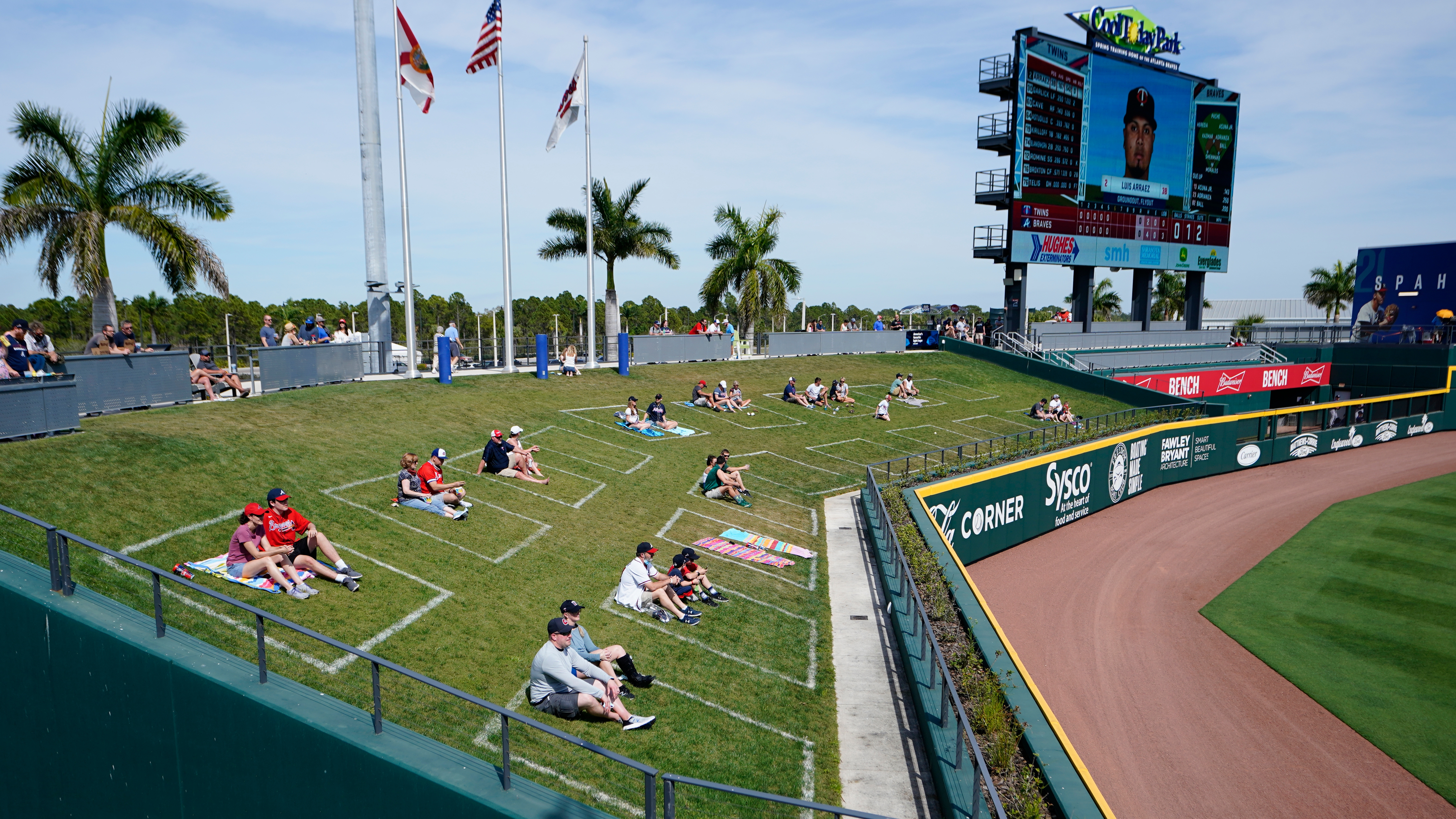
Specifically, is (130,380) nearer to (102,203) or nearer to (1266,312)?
(102,203)

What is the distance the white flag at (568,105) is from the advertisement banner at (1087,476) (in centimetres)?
1947

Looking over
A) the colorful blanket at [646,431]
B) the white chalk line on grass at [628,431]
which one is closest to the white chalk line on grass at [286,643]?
the white chalk line on grass at [628,431]

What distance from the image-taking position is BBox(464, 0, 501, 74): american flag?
27.6 m

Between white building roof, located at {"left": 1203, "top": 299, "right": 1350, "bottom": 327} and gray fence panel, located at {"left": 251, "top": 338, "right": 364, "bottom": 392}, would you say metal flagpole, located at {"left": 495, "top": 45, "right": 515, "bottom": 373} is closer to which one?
gray fence panel, located at {"left": 251, "top": 338, "right": 364, "bottom": 392}

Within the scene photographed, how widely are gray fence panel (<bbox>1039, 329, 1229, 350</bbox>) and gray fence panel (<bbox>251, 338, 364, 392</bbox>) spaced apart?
117ft

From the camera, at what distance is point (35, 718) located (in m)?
8.67

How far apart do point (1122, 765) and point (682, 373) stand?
24.3 metres

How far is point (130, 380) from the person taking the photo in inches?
689

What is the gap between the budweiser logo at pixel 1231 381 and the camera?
50938mm

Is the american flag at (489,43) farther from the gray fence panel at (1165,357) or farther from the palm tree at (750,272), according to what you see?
the gray fence panel at (1165,357)

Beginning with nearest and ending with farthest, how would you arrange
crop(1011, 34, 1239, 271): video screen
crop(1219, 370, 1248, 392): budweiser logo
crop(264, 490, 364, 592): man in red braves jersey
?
crop(264, 490, 364, 592): man in red braves jersey < crop(1011, 34, 1239, 271): video screen < crop(1219, 370, 1248, 392): budweiser logo

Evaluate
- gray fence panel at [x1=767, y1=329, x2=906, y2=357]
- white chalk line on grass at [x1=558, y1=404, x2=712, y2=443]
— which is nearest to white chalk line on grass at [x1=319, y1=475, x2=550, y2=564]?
white chalk line on grass at [x1=558, y1=404, x2=712, y2=443]

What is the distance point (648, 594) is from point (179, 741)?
6.16 metres

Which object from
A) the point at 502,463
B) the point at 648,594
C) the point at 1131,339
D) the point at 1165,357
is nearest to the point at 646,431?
the point at 502,463
